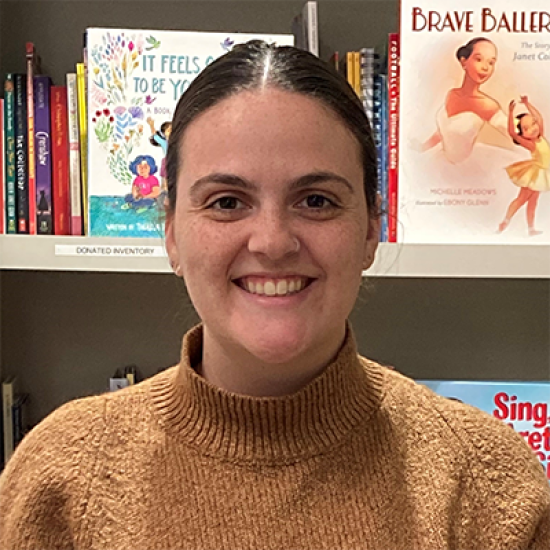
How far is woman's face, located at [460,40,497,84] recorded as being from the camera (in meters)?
1.14

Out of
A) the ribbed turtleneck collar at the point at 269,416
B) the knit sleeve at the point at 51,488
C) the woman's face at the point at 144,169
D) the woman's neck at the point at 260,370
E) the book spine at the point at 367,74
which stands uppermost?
the book spine at the point at 367,74

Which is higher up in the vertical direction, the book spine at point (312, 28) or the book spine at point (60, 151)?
the book spine at point (312, 28)

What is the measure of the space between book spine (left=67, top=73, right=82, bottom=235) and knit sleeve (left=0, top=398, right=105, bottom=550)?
0.40 metres

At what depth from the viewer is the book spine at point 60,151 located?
3.84 ft

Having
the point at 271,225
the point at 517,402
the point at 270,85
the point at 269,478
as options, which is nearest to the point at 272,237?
the point at 271,225

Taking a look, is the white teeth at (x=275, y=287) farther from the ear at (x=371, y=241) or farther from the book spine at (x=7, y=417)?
the book spine at (x=7, y=417)

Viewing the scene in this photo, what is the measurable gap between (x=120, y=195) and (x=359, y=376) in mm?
500

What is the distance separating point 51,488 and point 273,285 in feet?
1.14

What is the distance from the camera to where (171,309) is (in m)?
1.48

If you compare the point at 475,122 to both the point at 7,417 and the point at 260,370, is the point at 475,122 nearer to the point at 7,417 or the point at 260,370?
the point at 260,370

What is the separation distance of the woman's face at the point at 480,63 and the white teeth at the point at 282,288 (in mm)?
583

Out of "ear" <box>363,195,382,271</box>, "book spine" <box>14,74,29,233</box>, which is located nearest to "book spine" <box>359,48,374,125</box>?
"ear" <box>363,195,382,271</box>

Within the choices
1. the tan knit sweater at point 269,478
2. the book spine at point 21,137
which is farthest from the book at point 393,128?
the book spine at point 21,137

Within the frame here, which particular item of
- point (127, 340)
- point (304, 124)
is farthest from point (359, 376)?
point (127, 340)
